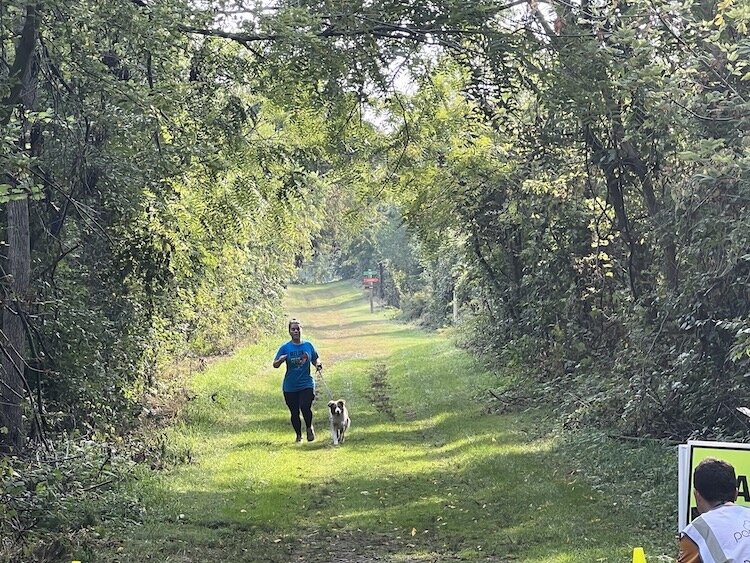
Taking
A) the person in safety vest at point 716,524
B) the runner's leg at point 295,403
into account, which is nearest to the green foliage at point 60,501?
the runner's leg at point 295,403

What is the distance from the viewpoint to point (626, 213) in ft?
51.9

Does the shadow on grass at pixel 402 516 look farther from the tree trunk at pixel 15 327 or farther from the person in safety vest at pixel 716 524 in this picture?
the person in safety vest at pixel 716 524

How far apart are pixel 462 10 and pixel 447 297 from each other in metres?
30.9

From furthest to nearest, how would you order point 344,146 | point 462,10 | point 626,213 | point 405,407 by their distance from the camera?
point 405,407 → point 626,213 → point 344,146 → point 462,10

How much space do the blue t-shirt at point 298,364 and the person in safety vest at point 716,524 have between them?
437 inches

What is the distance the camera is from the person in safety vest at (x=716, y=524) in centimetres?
423

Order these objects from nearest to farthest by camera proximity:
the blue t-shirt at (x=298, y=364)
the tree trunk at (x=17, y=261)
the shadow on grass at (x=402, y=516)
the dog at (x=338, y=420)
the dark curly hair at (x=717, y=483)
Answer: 1. the dark curly hair at (x=717, y=483)
2. the shadow on grass at (x=402, y=516)
3. the tree trunk at (x=17, y=261)
4. the dog at (x=338, y=420)
5. the blue t-shirt at (x=298, y=364)

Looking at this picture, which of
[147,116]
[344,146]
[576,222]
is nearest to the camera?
[147,116]

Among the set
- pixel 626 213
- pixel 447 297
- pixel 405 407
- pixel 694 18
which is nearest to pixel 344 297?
pixel 447 297

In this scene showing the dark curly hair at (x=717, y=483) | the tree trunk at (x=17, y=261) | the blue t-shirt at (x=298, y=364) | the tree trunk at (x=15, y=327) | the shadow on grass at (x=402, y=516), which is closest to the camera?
the dark curly hair at (x=717, y=483)

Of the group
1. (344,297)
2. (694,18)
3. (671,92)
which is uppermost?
(694,18)

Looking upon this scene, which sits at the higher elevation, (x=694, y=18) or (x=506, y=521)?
(x=694, y=18)

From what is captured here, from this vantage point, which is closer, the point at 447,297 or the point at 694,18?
the point at 694,18

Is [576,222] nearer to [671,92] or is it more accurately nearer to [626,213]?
[626,213]
